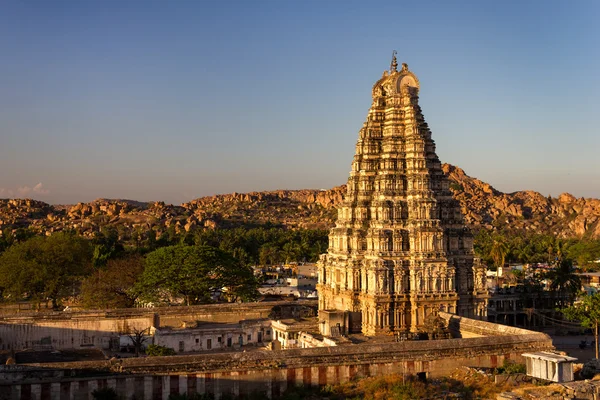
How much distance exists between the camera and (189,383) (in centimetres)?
2497

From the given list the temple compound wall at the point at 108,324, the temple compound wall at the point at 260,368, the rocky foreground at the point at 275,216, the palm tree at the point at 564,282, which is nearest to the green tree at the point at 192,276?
the temple compound wall at the point at 108,324

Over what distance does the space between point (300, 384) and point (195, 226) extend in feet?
409

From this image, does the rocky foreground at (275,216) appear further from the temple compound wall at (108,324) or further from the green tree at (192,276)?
the temple compound wall at (108,324)

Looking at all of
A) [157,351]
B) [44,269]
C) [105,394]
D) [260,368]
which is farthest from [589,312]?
[44,269]

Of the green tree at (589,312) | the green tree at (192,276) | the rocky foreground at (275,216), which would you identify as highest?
the rocky foreground at (275,216)

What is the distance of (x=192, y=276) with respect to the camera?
45406mm

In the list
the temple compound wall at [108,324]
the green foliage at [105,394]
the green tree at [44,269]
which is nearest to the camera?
the green foliage at [105,394]

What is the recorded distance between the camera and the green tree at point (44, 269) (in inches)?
1932

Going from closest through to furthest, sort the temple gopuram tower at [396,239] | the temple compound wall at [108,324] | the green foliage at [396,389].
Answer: the green foliage at [396,389]
the temple gopuram tower at [396,239]
the temple compound wall at [108,324]

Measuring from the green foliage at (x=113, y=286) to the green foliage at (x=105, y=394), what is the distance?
21009mm

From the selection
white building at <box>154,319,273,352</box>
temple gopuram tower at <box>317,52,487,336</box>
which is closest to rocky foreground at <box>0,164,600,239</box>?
white building at <box>154,319,273,352</box>

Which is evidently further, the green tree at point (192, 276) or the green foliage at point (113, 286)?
the green foliage at point (113, 286)

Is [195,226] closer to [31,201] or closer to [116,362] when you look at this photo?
[31,201]

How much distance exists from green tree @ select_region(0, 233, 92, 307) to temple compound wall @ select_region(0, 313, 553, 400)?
2741 centimetres
